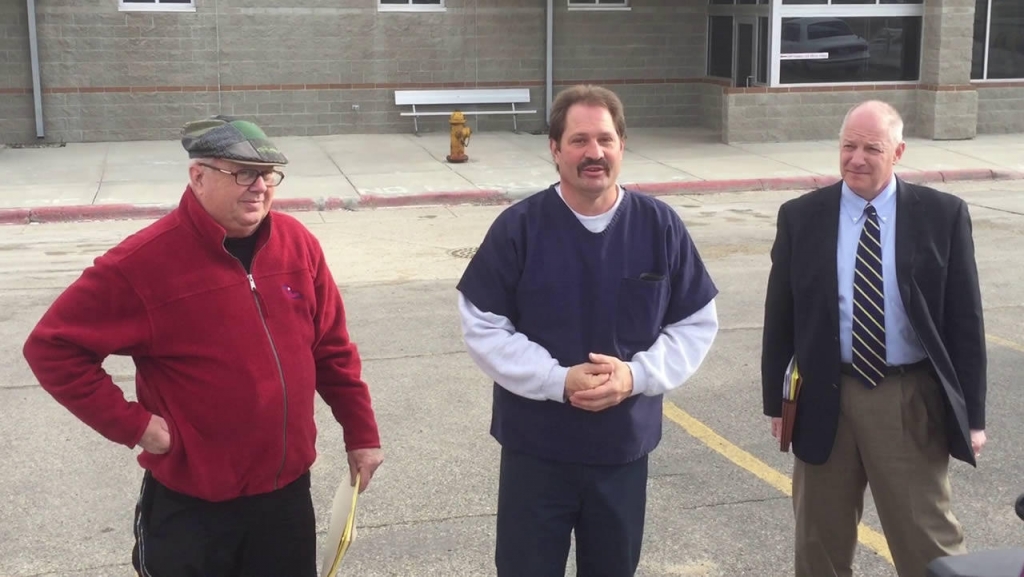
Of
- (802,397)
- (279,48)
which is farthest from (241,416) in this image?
(279,48)

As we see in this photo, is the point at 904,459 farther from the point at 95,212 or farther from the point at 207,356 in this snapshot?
the point at 95,212

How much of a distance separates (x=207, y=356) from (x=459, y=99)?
18393mm

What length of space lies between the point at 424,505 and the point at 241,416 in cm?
232

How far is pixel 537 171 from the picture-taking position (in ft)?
56.2

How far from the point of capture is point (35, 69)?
1948cm

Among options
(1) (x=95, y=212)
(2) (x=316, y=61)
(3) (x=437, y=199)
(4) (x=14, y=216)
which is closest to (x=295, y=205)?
(3) (x=437, y=199)

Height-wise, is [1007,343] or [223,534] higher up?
[223,534]

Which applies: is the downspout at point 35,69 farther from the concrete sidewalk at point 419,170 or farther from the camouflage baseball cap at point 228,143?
the camouflage baseball cap at point 228,143

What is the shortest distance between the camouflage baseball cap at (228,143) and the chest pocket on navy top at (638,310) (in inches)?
39.9

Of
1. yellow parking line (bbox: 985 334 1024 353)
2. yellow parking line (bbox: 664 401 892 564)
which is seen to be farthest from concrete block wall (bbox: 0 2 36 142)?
yellow parking line (bbox: 985 334 1024 353)

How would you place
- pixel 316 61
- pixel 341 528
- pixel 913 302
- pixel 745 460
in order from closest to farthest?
pixel 341 528 < pixel 913 302 < pixel 745 460 < pixel 316 61

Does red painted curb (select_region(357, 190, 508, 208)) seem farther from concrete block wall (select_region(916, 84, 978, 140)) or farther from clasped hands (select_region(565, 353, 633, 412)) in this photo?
clasped hands (select_region(565, 353, 633, 412))

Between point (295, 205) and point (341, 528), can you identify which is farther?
point (295, 205)

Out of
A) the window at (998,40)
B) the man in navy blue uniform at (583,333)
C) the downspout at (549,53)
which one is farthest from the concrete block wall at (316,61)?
the man in navy blue uniform at (583,333)
